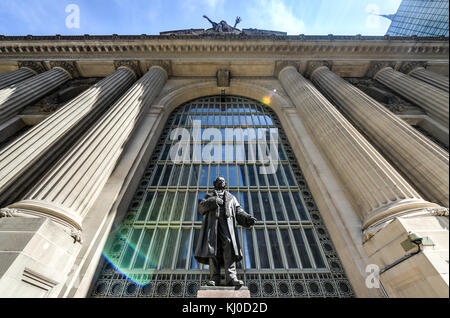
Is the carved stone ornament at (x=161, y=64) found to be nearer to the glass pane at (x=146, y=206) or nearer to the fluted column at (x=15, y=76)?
the fluted column at (x=15, y=76)

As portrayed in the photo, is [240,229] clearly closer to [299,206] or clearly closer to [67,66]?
[299,206]

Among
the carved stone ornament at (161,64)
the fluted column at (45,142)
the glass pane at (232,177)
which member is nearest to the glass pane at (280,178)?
the glass pane at (232,177)

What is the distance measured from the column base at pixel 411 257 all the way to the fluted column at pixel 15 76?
15.4m

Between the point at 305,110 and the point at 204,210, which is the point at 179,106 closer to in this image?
the point at 305,110

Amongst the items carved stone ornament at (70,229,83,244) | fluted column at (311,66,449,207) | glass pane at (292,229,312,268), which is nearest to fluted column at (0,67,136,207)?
carved stone ornament at (70,229,83,244)

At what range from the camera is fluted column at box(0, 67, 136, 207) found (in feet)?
17.2

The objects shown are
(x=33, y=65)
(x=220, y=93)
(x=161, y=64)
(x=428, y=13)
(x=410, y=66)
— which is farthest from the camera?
(x=220, y=93)

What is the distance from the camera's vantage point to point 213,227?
3582 mm

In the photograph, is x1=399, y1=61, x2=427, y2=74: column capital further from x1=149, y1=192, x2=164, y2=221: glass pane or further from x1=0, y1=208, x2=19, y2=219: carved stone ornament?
x1=0, y1=208, x2=19, y2=219: carved stone ornament

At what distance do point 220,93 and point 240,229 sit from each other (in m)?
9.62

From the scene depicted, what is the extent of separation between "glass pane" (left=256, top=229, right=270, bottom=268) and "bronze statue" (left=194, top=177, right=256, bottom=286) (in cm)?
232

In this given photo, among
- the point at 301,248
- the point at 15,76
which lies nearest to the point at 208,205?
the point at 301,248
